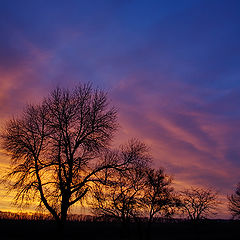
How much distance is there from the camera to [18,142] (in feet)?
78.0

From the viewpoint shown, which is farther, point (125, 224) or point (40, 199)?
point (125, 224)

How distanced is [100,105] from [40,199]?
990 centimetres

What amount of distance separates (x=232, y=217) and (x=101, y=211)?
4263cm

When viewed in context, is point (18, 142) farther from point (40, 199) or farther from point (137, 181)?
point (137, 181)

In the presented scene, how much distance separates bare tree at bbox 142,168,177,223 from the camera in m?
35.4

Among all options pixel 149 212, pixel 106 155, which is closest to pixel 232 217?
pixel 149 212

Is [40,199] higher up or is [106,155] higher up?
[106,155]

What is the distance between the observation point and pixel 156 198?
119ft

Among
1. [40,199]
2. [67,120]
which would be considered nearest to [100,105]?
[67,120]

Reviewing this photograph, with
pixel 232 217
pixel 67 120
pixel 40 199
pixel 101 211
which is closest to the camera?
pixel 40 199

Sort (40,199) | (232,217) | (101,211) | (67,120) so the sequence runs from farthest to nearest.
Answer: (232,217) → (101,211) → (67,120) → (40,199)

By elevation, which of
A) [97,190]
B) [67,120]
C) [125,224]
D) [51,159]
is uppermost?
[67,120]

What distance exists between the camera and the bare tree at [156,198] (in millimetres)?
35406

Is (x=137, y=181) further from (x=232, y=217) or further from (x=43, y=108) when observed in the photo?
(x=232, y=217)
